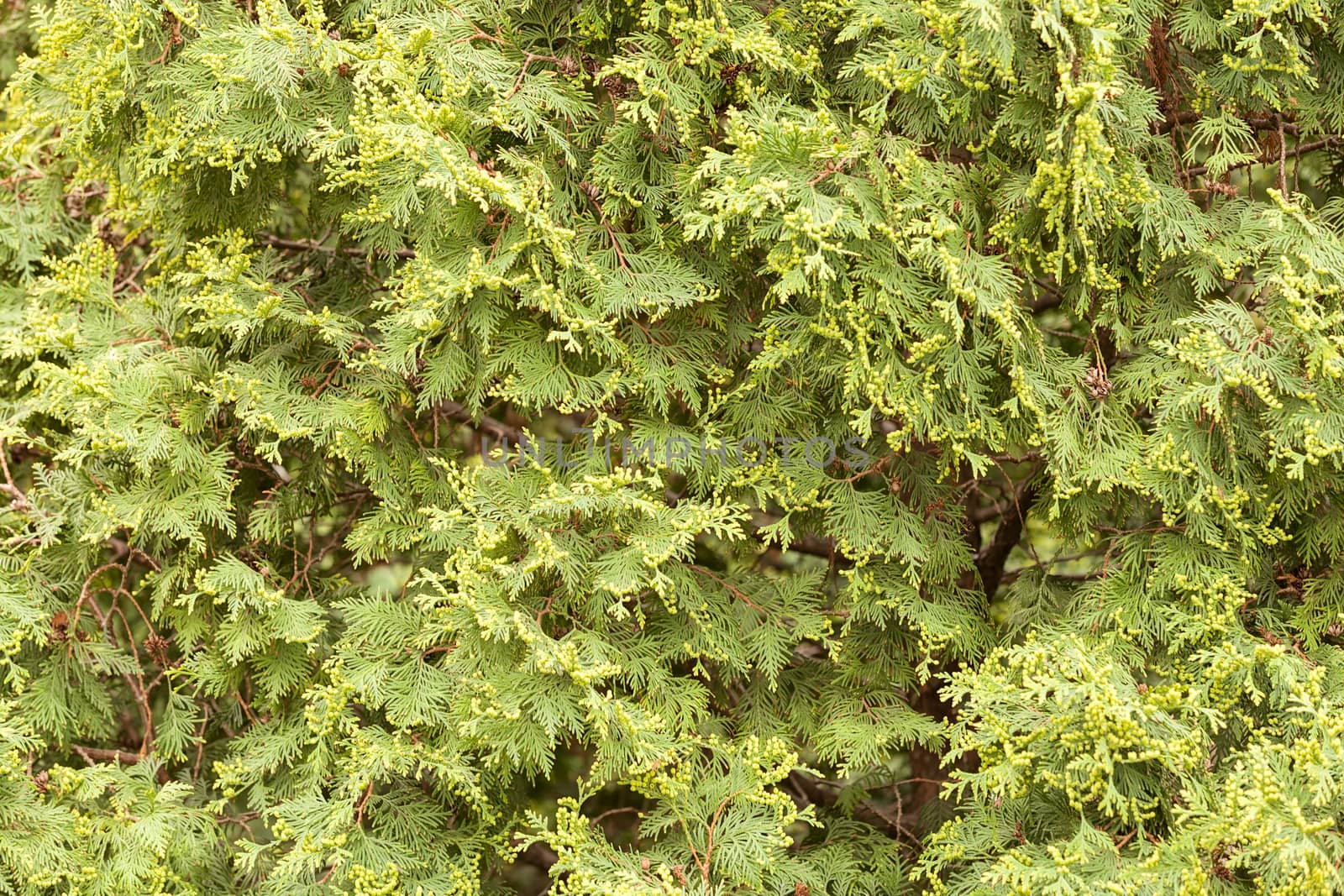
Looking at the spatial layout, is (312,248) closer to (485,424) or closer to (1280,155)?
(485,424)

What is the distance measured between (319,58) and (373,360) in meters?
0.78

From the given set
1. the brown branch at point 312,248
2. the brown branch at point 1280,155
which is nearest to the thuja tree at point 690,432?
the brown branch at point 1280,155

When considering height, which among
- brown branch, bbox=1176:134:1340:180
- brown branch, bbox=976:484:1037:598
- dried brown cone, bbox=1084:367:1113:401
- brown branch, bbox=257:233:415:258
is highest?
brown branch, bbox=1176:134:1340:180

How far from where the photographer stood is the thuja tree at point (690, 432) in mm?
2504

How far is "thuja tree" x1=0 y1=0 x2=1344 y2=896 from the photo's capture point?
250cm

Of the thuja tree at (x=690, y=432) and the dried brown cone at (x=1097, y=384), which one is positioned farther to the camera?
the dried brown cone at (x=1097, y=384)

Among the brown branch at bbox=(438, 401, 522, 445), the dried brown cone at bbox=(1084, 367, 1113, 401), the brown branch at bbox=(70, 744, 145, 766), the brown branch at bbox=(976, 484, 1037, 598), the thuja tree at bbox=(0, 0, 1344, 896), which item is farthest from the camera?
the brown branch at bbox=(438, 401, 522, 445)

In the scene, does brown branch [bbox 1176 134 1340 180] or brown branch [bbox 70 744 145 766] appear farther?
brown branch [bbox 70 744 145 766]

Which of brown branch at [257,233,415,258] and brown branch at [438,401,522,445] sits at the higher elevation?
brown branch at [257,233,415,258]

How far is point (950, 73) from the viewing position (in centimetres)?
258

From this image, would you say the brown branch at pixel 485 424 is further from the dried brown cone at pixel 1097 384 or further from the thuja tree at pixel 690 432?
the dried brown cone at pixel 1097 384

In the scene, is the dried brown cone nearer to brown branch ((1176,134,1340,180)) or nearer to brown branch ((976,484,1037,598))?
brown branch ((976,484,1037,598))

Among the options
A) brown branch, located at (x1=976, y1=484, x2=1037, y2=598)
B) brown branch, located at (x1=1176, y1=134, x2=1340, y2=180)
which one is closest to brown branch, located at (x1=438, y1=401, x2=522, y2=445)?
brown branch, located at (x1=976, y1=484, x2=1037, y2=598)

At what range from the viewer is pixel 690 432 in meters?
A: 2.89
